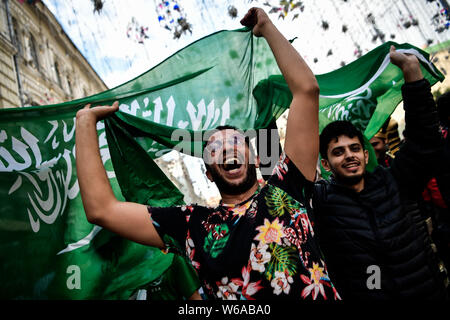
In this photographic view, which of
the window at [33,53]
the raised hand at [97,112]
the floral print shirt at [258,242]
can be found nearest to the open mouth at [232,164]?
the floral print shirt at [258,242]

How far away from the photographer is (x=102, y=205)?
1.49m

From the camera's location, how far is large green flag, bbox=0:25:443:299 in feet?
6.23

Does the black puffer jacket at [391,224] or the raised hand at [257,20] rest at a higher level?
the raised hand at [257,20]

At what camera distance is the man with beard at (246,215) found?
4.09 feet

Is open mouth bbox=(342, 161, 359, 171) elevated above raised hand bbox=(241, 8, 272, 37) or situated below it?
below

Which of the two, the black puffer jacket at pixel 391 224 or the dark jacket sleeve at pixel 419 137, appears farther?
the dark jacket sleeve at pixel 419 137

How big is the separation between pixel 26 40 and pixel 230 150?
42.9 ft

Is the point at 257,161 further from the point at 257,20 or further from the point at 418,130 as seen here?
the point at 418,130

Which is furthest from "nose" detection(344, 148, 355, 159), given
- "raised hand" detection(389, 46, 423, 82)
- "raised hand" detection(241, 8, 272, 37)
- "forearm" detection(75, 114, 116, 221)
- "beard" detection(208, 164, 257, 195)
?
"forearm" detection(75, 114, 116, 221)

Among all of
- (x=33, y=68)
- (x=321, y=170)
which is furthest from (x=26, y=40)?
(x=321, y=170)

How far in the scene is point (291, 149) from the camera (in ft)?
4.91

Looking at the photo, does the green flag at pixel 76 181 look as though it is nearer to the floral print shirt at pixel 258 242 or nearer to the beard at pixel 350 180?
the floral print shirt at pixel 258 242

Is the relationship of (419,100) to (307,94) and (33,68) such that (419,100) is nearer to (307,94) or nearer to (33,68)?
(307,94)

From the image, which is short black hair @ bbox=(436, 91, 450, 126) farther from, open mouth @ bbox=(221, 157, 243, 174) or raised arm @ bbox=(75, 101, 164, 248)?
raised arm @ bbox=(75, 101, 164, 248)
